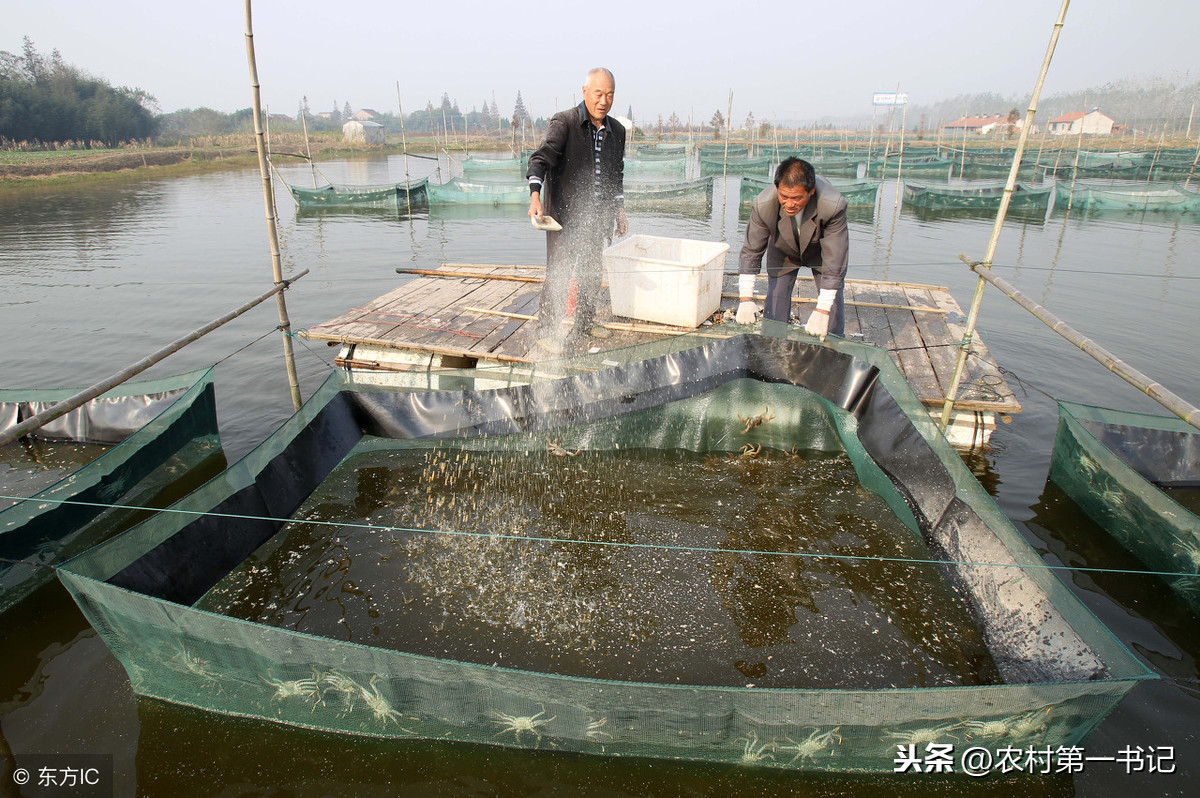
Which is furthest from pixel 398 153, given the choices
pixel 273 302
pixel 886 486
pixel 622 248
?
pixel 886 486

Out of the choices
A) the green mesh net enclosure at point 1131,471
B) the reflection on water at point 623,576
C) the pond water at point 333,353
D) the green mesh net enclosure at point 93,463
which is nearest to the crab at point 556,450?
the reflection on water at point 623,576

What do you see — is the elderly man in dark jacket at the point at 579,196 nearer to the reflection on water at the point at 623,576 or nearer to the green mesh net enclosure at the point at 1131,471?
the reflection on water at the point at 623,576

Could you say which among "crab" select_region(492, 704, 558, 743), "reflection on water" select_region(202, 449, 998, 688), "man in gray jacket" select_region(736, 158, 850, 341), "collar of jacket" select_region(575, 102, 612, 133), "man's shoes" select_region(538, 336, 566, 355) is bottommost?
"reflection on water" select_region(202, 449, 998, 688)

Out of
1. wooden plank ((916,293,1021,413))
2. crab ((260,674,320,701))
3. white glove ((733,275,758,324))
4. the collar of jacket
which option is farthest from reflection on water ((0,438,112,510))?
wooden plank ((916,293,1021,413))

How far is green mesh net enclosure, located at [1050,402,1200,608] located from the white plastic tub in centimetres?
288

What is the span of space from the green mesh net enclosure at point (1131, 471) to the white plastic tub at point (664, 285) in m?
2.88

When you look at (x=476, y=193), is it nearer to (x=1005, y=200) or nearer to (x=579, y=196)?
(x=579, y=196)

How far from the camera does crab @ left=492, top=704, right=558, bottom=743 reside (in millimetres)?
2373

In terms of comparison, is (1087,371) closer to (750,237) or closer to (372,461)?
(750,237)

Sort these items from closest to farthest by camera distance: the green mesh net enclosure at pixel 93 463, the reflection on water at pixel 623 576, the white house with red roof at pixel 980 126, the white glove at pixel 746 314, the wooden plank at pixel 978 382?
1. the reflection on water at pixel 623 576
2. the green mesh net enclosure at pixel 93 463
3. the wooden plank at pixel 978 382
4. the white glove at pixel 746 314
5. the white house with red roof at pixel 980 126

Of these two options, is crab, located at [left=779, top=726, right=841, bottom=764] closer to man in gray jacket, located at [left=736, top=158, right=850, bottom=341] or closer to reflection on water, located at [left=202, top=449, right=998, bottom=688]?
reflection on water, located at [left=202, top=449, right=998, bottom=688]

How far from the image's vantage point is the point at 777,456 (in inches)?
189

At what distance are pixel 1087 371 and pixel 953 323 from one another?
6.84ft

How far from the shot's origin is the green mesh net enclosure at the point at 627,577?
2.28 meters
